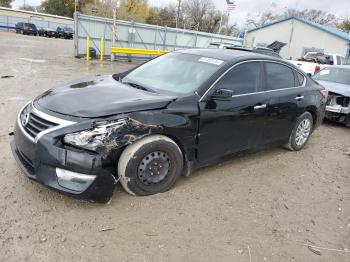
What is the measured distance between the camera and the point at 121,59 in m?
19.8

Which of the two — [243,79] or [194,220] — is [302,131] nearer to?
[243,79]

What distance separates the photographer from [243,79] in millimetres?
4562

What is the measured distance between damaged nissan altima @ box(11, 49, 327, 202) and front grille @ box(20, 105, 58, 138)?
1 cm

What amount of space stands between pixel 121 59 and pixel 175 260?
712 inches

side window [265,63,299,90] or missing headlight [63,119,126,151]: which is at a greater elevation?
side window [265,63,299,90]

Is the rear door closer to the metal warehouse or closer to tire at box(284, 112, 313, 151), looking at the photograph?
tire at box(284, 112, 313, 151)

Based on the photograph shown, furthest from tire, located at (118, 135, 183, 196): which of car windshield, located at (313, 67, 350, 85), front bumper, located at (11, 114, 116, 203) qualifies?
car windshield, located at (313, 67, 350, 85)

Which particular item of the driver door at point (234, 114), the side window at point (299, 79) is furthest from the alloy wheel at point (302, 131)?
the driver door at point (234, 114)

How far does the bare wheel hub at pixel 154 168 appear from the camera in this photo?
12.0ft

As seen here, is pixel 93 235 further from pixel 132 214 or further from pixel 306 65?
pixel 306 65


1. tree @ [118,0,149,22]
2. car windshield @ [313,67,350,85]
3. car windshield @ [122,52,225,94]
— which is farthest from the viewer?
tree @ [118,0,149,22]

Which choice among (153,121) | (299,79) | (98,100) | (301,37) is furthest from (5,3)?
(153,121)

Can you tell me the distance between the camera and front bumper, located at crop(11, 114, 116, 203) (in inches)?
127

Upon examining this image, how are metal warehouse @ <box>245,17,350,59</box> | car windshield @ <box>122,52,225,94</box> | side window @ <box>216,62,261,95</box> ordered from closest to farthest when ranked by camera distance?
car windshield @ <box>122,52,225,94</box>, side window @ <box>216,62,261,95</box>, metal warehouse @ <box>245,17,350,59</box>
